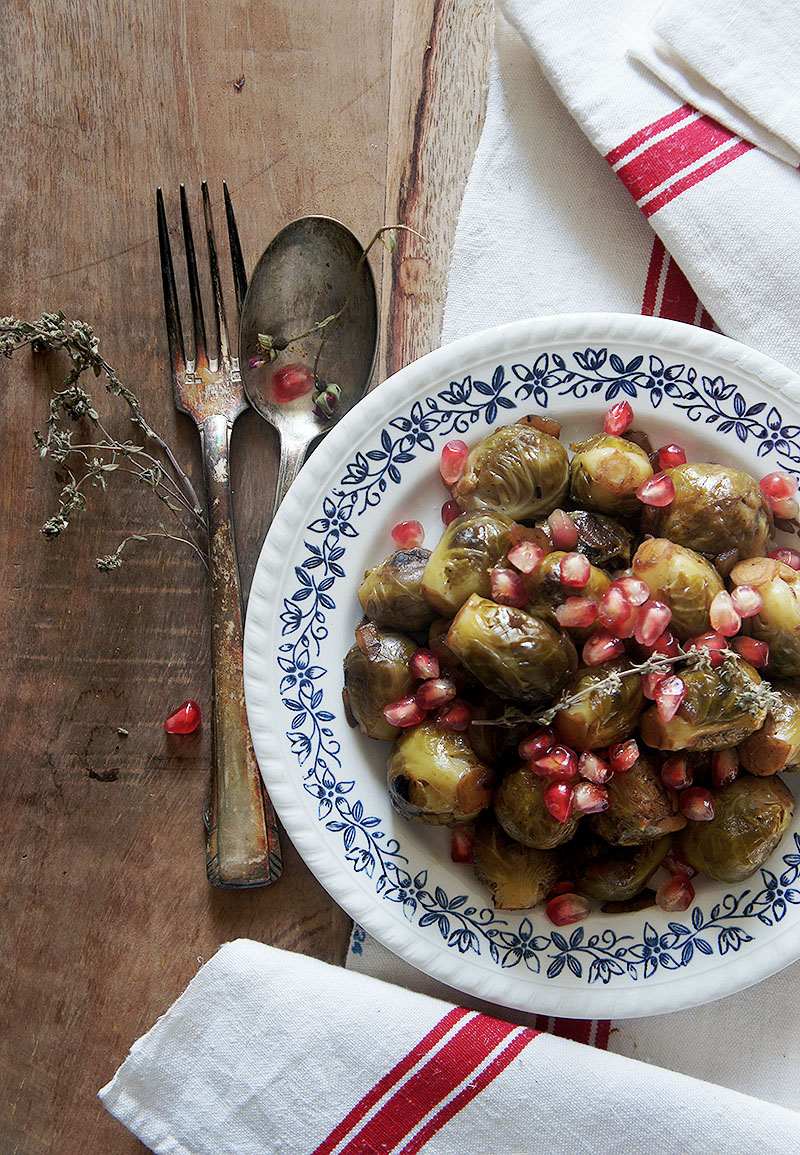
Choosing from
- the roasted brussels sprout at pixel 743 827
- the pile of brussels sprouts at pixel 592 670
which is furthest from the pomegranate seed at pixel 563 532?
the roasted brussels sprout at pixel 743 827

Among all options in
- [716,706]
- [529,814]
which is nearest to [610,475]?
[716,706]

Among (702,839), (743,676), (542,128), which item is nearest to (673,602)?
(743,676)

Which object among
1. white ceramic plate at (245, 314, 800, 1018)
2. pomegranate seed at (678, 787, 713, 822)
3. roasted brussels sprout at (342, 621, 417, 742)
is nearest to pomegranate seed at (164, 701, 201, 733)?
white ceramic plate at (245, 314, 800, 1018)

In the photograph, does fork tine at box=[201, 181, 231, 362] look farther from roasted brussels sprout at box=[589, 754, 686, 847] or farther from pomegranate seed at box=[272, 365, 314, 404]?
roasted brussels sprout at box=[589, 754, 686, 847]

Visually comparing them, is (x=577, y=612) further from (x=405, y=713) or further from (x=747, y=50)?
(x=747, y=50)

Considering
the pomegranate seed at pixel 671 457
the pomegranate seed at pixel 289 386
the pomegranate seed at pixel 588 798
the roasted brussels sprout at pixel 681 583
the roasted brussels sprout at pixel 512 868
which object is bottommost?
the roasted brussels sprout at pixel 512 868

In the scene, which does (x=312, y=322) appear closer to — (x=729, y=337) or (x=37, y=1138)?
(x=729, y=337)

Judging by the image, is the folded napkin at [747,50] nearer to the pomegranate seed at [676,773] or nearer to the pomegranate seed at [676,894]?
the pomegranate seed at [676,773]
